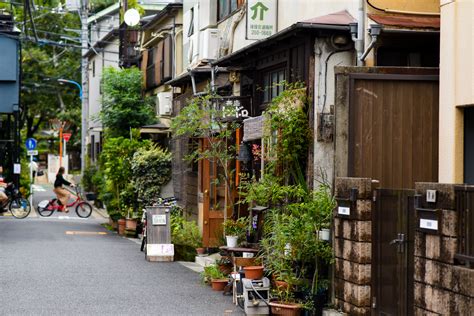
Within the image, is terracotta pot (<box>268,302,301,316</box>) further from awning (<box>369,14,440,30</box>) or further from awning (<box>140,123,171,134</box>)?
awning (<box>140,123,171,134</box>)

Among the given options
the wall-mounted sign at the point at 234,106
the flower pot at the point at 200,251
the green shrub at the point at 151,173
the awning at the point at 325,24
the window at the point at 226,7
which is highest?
the window at the point at 226,7

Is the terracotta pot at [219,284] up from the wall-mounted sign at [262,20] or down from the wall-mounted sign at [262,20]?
down

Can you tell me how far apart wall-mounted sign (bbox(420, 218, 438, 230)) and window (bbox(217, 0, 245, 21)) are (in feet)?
38.0

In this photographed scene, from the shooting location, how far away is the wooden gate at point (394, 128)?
1367 centimetres

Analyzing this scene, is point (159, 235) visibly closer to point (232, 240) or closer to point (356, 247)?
point (232, 240)

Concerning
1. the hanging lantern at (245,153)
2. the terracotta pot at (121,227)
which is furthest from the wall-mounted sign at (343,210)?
the terracotta pot at (121,227)

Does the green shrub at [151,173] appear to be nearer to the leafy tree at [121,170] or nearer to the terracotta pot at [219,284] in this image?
the leafy tree at [121,170]

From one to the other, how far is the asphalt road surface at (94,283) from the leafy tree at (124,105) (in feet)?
30.4

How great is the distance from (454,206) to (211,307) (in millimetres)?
5591

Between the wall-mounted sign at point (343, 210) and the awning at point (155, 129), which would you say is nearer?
the wall-mounted sign at point (343, 210)

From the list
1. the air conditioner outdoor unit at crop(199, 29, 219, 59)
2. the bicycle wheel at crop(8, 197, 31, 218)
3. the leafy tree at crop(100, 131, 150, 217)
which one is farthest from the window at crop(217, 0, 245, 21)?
the bicycle wheel at crop(8, 197, 31, 218)

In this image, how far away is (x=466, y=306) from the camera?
30.3 feet

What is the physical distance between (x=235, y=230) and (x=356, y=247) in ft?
22.5

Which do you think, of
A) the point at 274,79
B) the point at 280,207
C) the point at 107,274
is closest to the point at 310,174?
the point at 280,207
